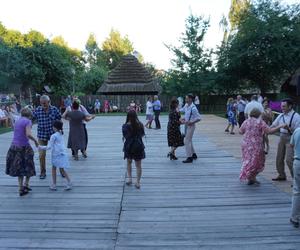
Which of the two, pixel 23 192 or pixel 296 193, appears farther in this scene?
pixel 23 192

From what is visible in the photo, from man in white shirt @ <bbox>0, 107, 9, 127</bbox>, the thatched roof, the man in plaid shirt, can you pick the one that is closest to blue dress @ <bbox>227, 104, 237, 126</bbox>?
the man in plaid shirt

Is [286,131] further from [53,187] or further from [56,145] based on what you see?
[53,187]

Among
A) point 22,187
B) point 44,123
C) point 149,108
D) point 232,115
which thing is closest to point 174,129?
point 44,123

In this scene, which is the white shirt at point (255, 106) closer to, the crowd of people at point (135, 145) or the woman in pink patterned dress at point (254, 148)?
the crowd of people at point (135, 145)

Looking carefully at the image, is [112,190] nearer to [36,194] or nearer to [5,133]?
[36,194]

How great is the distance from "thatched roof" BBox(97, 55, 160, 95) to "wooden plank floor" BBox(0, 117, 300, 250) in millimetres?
37821

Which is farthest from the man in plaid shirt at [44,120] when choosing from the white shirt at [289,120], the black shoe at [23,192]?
the white shirt at [289,120]

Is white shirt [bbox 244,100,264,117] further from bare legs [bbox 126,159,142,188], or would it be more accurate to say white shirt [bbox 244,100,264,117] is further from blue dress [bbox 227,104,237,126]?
blue dress [bbox 227,104,237,126]

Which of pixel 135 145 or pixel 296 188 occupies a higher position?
pixel 135 145

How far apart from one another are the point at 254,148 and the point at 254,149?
2cm

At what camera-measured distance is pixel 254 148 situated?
8875 millimetres

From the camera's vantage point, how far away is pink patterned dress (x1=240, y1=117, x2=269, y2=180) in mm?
8836

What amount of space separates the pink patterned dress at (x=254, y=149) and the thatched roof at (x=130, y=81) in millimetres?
39067

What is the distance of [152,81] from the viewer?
49.4 m
